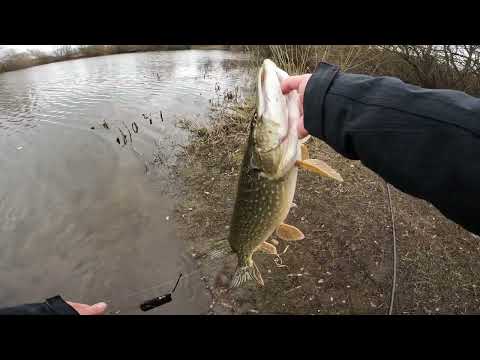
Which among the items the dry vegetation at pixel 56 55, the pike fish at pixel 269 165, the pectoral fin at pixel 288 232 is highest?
the dry vegetation at pixel 56 55

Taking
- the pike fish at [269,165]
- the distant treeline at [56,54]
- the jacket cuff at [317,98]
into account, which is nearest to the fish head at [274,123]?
the pike fish at [269,165]

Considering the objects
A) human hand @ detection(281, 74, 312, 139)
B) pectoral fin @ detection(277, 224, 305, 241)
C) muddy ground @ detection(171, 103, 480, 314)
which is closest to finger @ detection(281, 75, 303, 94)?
human hand @ detection(281, 74, 312, 139)

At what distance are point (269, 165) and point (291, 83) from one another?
1.41 feet

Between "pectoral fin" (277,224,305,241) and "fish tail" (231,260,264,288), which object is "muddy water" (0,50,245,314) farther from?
"pectoral fin" (277,224,305,241)

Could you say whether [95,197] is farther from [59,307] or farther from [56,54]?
[56,54]

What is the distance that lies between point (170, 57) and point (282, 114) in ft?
58.6

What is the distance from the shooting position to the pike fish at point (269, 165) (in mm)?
1482

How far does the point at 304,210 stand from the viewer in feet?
12.6

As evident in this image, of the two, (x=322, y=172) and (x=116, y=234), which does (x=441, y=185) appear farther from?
(x=116, y=234)

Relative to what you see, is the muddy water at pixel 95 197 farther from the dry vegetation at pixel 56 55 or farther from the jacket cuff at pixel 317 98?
the dry vegetation at pixel 56 55

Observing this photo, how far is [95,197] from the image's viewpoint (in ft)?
16.0

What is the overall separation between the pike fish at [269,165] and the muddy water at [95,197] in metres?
1.52

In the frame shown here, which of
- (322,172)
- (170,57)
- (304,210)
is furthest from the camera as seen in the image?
(170,57)
